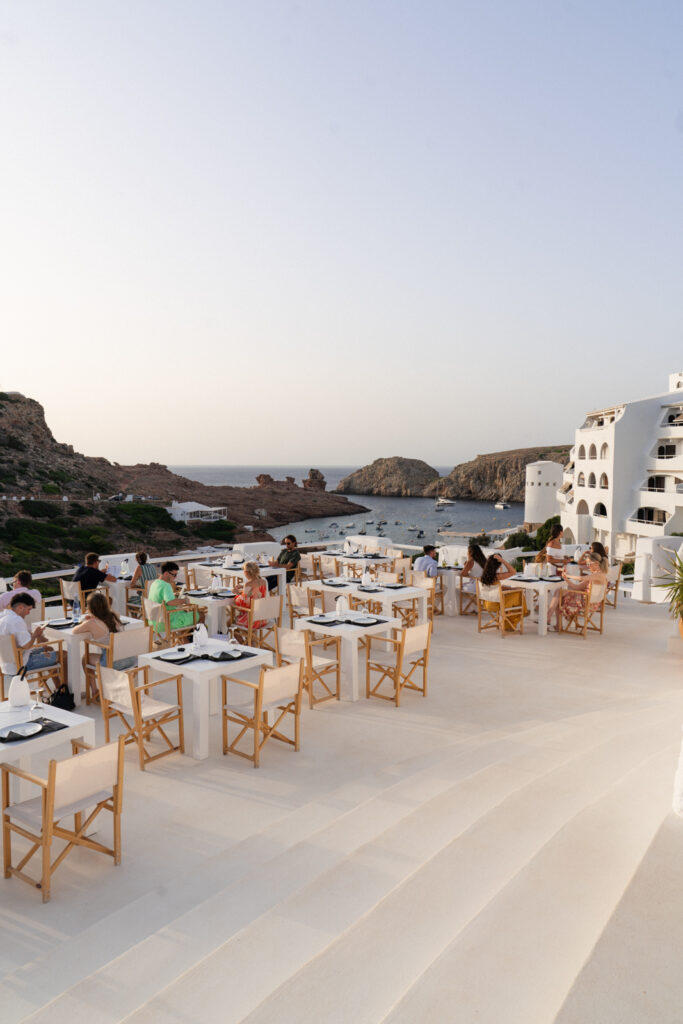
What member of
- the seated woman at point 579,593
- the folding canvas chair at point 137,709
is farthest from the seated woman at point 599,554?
the folding canvas chair at point 137,709

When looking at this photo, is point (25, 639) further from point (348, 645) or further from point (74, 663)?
point (348, 645)

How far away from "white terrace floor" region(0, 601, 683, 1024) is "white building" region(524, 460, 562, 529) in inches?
2567

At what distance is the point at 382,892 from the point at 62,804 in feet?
5.70

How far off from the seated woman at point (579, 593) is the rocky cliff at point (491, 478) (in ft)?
548

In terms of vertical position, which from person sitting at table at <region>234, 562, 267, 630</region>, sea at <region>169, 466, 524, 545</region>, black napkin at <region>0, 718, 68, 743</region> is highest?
person sitting at table at <region>234, 562, 267, 630</region>

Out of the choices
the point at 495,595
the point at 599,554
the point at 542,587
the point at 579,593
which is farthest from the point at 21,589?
the point at 599,554

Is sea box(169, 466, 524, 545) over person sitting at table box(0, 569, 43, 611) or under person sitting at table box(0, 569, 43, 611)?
under

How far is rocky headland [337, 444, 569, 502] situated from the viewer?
575 ft

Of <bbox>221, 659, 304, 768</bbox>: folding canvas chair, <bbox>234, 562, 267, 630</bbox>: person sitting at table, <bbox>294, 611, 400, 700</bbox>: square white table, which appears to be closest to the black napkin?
<bbox>221, 659, 304, 768</bbox>: folding canvas chair

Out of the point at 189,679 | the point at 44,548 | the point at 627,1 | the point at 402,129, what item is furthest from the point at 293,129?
the point at 44,548

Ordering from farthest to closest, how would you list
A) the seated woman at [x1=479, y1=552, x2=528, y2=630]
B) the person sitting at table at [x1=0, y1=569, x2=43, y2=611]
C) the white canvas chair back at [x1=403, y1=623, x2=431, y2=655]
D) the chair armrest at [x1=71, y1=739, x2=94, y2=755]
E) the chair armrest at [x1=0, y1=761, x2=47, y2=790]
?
the seated woman at [x1=479, y1=552, x2=528, y2=630] < the person sitting at table at [x1=0, y1=569, x2=43, y2=611] < the white canvas chair back at [x1=403, y1=623, x2=431, y2=655] < the chair armrest at [x1=71, y1=739, x2=94, y2=755] < the chair armrest at [x1=0, y1=761, x2=47, y2=790]

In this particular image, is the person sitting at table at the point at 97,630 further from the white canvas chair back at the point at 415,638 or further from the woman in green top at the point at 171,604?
the white canvas chair back at the point at 415,638

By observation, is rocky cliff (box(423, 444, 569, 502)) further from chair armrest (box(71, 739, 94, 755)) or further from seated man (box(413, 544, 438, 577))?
chair armrest (box(71, 739, 94, 755))

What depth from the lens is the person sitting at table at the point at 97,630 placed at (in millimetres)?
6441
